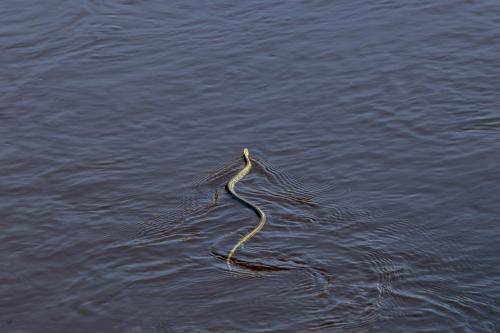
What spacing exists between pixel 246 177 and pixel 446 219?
237cm

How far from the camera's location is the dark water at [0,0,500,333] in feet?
29.5

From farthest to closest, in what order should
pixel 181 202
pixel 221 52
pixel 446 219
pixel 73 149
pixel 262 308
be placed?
pixel 221 52 → pixel 73 149 → pixel 181 202 → pixel 446 219 → pixel 262 308

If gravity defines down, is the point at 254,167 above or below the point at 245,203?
above

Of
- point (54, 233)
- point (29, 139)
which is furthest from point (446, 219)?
point (29, 139)

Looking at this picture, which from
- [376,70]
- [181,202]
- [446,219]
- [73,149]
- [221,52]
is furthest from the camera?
[221,52]

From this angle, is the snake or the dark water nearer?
the dark water

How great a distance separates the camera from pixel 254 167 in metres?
11.4

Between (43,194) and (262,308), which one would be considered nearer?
(262,308)

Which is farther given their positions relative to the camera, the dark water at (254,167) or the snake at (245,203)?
the snake at (245,203)

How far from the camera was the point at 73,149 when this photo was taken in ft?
39.6

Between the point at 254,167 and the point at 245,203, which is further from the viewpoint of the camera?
the point at 254,167

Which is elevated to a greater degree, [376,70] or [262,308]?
[376,70]

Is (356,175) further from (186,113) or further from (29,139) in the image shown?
(29,139)

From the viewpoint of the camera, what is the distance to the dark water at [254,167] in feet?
29.5
